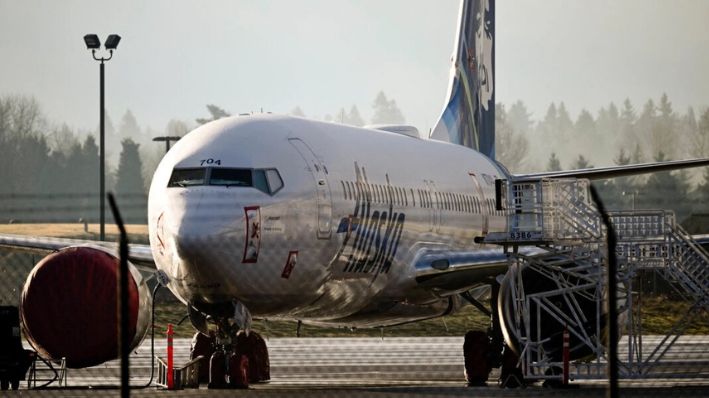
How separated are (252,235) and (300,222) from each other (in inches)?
50.2

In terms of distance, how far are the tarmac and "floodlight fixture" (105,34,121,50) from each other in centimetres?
865

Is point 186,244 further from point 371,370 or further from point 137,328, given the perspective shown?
point 371,370

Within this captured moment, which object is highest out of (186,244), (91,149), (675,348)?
(91,149)

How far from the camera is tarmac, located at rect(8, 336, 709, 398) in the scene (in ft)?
68.2

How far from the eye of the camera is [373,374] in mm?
27297

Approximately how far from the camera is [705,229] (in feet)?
196

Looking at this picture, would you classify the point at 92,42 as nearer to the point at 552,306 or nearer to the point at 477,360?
the point at 477,360

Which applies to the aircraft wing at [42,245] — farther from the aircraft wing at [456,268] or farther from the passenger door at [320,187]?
the aircraft wing at [456,268]

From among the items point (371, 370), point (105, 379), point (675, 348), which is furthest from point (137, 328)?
point (675, 348)

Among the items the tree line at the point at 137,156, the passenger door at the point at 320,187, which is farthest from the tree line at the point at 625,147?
the passenger door at the point at 320,187

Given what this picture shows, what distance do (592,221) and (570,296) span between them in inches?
48.2

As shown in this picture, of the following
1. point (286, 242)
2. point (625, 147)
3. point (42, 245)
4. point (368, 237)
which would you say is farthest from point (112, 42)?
point (625, 147)

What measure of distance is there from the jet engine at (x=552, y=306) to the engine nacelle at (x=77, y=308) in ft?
19.0

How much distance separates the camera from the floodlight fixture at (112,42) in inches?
1730
